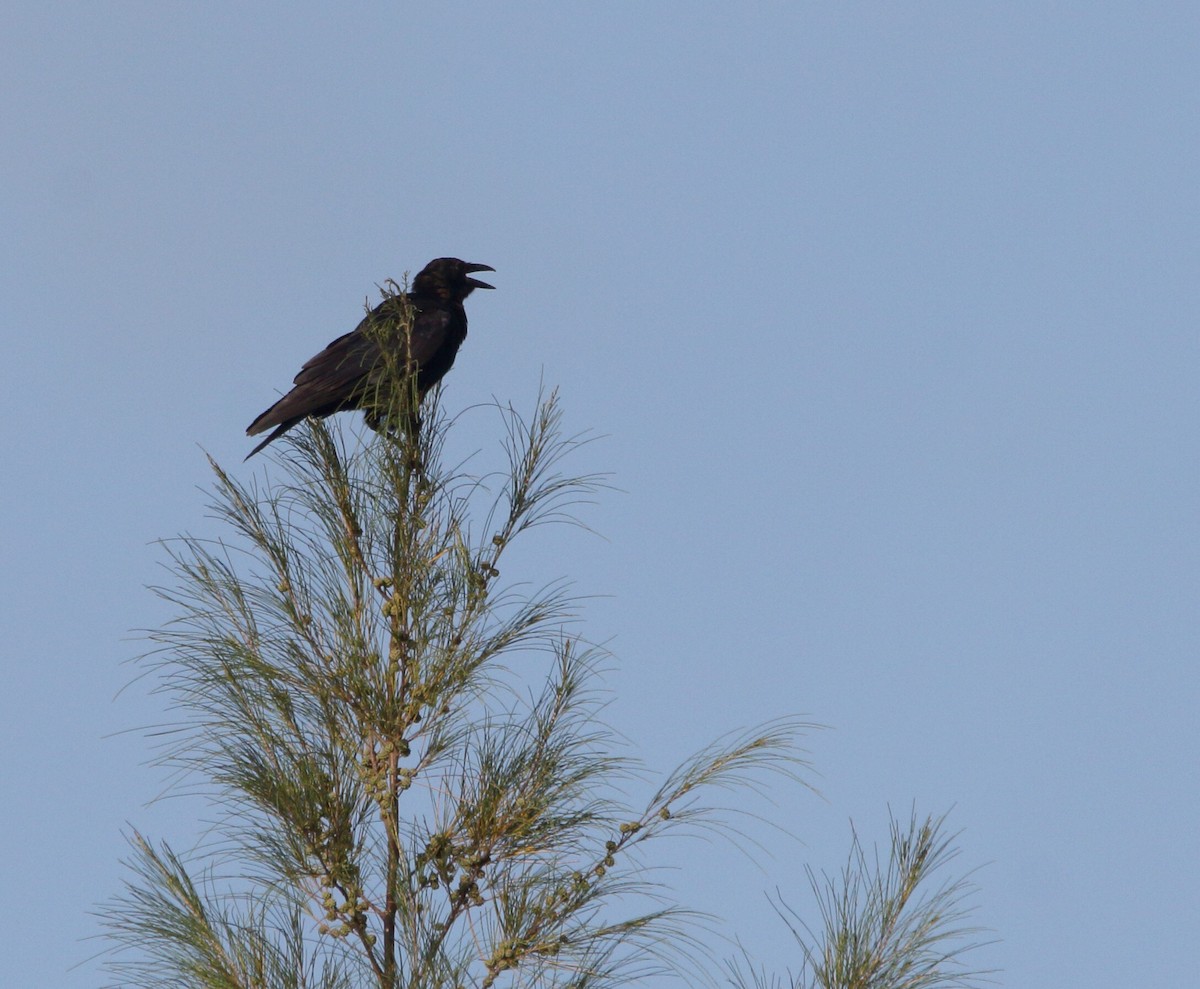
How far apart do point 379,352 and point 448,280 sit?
1.91 metres

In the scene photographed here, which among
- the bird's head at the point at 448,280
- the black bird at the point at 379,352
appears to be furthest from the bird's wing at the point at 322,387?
the bird's head at the point at 448,280

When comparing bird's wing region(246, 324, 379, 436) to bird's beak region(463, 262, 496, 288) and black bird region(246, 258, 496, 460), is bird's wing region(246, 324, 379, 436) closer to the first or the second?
black bird region(246, 258, 496, 460)

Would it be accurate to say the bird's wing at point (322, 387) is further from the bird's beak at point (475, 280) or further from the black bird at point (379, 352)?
the bird's beak at point (475, 280)

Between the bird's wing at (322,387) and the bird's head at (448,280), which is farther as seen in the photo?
the bird's head at (448,280)

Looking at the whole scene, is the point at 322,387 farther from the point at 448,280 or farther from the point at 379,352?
the point at 448,280

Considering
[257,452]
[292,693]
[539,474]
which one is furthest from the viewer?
[257,452]

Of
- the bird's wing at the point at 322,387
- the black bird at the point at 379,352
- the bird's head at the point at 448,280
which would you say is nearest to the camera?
the black bird at the point at 379,352

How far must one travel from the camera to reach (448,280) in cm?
627

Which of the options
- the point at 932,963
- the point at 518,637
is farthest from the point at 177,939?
the point at 932,963

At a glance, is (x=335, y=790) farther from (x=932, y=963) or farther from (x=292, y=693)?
(x=932, y=963)

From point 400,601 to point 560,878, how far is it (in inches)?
28.8

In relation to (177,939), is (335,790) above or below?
above

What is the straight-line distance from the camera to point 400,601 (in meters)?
3.33

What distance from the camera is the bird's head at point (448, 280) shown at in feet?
20.4
